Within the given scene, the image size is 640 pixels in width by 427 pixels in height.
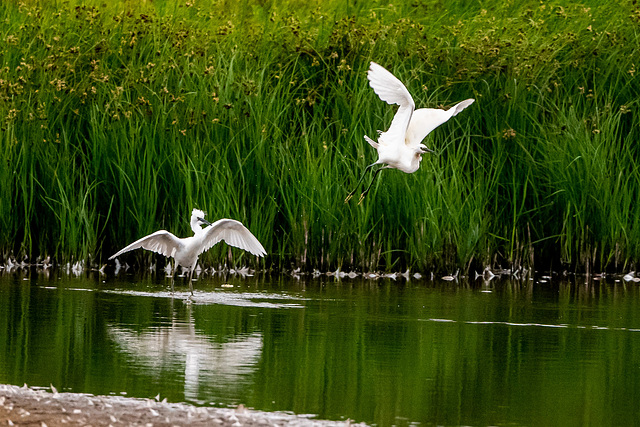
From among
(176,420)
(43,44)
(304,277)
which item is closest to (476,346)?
(176,420)

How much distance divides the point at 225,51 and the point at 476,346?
286 inches

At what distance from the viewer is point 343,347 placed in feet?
26.9

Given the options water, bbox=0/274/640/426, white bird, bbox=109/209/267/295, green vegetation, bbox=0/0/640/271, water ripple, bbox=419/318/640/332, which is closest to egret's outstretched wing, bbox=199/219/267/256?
white bird, bbox=109/209/267/295

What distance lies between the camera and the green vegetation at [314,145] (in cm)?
1305

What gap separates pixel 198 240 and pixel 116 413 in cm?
588

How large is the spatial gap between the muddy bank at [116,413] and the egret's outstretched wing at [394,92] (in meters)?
4.90

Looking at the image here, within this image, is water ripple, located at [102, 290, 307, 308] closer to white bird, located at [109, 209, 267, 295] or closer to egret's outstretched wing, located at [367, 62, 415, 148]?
white bird, located at [109, 209, 267, 295]

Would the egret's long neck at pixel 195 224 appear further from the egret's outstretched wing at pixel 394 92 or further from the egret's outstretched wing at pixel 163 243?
the egret's outstretched wing at pixel 394 92

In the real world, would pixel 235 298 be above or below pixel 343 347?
above

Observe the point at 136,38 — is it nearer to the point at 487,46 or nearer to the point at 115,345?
the point at 487,46

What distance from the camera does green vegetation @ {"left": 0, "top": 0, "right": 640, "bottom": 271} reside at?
1305 cm

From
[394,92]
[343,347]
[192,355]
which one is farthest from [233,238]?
[192,355]

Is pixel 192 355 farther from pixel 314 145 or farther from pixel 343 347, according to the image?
pixel 314 145

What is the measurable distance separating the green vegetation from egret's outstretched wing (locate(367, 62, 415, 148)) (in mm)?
1807
